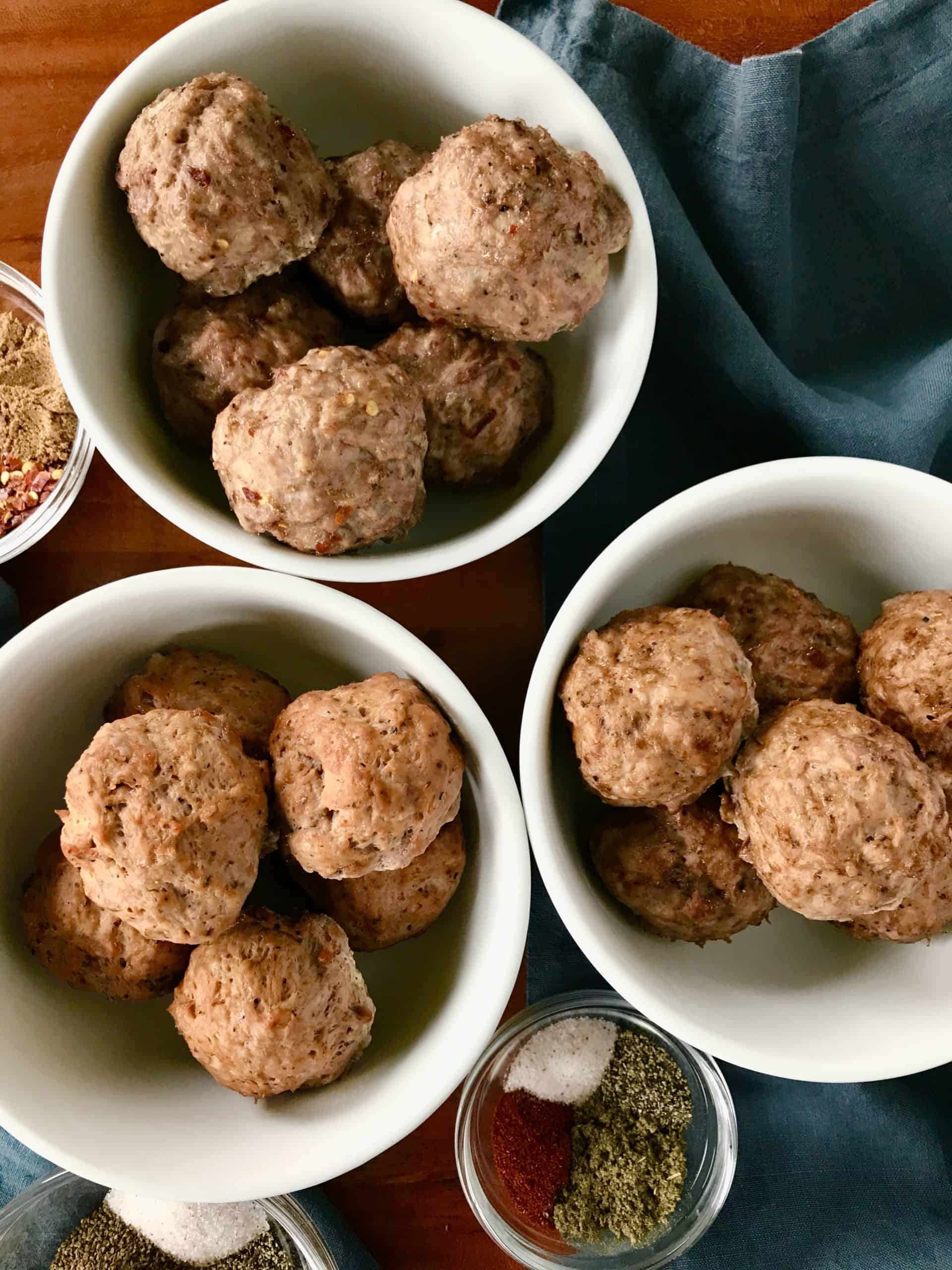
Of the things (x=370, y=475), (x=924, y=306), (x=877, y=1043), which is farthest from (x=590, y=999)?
(x=924, y=306)

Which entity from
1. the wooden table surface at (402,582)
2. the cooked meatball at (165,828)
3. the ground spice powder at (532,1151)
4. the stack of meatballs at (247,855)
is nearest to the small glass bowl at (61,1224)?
the wooden table surface at (402,582)

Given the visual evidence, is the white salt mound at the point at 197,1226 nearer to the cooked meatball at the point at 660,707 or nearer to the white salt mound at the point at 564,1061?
the white salt mound at the point at 564,1061

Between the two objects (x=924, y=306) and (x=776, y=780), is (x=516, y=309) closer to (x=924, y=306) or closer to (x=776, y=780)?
(x=776, y=780)

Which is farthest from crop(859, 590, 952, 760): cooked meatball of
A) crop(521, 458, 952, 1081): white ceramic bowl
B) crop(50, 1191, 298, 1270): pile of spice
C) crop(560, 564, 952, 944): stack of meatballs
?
crop(50, 1191, 298, 1270): pile of spice

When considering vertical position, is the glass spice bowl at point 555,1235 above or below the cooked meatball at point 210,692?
below

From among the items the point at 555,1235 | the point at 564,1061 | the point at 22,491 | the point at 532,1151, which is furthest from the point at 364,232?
the point at 555,1235

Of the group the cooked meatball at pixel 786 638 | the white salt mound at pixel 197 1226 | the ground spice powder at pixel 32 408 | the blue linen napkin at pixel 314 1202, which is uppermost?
the cooked meatball at pixel 786 638

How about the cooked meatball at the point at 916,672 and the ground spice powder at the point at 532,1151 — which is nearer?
the cooked meatball at the point at 916,672
